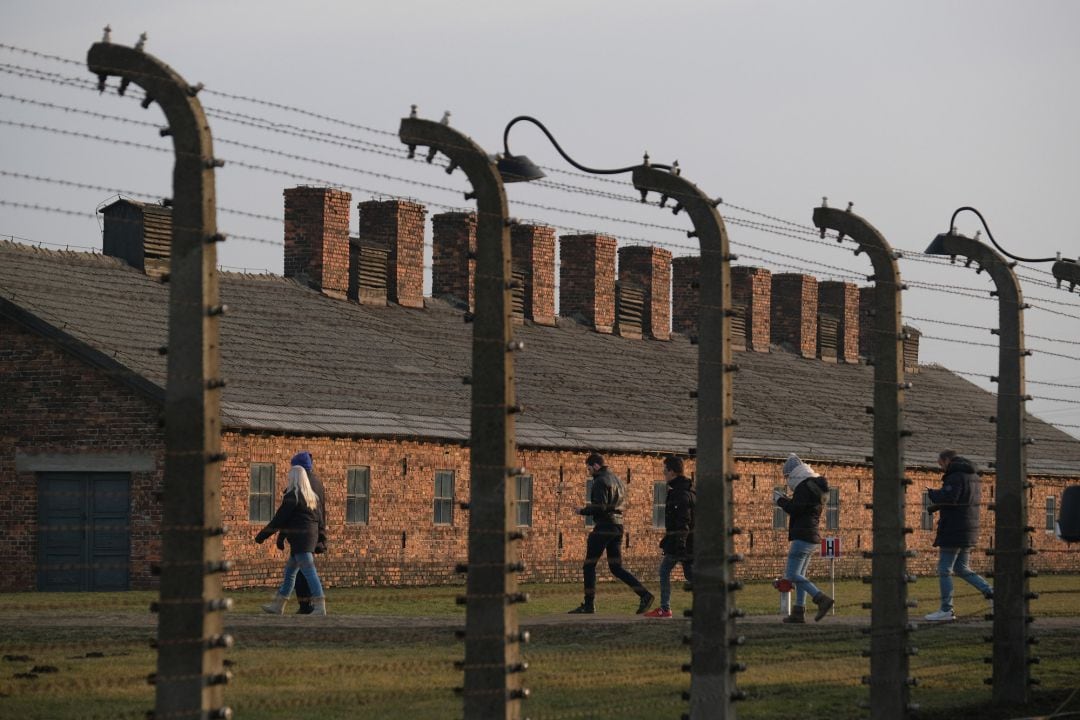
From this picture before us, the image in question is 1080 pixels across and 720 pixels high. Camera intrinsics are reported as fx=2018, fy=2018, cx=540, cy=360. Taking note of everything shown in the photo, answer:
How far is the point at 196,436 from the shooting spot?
362 inches

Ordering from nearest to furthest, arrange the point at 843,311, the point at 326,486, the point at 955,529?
the point at 955,529
the point at 326,486
the point at 843,311

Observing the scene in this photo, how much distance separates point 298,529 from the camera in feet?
70.2

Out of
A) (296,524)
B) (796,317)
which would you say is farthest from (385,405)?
(796,317)

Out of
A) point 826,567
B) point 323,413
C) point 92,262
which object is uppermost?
point 92,262

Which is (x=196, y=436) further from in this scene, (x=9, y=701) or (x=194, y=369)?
(x=9, y=701)

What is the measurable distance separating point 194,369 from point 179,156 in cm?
100

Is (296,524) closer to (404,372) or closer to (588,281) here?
(404,372)

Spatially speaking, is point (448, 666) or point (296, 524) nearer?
point (448, 666)

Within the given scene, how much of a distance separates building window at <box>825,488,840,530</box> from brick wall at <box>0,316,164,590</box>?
1909 centimetres

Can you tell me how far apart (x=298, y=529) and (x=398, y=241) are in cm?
2209

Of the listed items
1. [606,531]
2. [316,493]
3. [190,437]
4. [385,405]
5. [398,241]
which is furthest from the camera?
[398,241]

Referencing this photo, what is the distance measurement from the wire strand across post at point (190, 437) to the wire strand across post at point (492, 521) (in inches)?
65.9

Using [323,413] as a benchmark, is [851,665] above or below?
below

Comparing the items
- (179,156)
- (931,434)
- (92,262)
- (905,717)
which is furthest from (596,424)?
(179,156)
